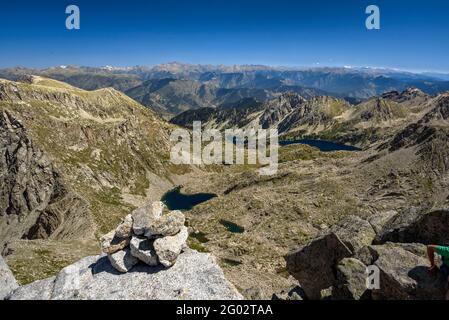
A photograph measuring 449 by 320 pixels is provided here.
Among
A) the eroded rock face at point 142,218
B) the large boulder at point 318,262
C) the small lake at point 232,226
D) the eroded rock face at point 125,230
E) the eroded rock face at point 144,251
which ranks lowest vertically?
the small lake at point 232,226

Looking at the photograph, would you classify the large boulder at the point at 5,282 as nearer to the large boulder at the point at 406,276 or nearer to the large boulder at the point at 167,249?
the large boulder at the point at 167,249

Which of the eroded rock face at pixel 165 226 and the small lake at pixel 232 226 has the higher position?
the eroded rock face at pixel 165 226

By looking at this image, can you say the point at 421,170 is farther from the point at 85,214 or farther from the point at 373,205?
the point at 85,214

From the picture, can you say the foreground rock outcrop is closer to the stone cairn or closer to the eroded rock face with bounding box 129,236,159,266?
the stone cairn

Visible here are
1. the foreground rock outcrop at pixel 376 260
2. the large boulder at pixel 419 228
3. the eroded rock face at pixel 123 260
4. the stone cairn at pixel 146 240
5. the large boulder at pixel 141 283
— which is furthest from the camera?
the large boulder at pixel 419 228

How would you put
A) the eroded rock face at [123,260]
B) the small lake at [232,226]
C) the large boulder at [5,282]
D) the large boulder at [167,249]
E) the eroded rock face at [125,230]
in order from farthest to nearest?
the small lake at [232,226]
the large boulder at [5,282]
the eroded rock face at [125,230]
the eroded rock face at [123,260]
the large boulder at [167,249]

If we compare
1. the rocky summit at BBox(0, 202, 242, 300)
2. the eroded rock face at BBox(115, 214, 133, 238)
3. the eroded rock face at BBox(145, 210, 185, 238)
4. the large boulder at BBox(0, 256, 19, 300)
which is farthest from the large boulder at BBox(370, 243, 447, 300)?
the large boulder at BBox(0, 256, 19, 300)

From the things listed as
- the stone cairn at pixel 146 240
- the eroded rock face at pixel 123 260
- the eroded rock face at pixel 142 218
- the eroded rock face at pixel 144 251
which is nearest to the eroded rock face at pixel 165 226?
the stone cairn at pixel 146 240
